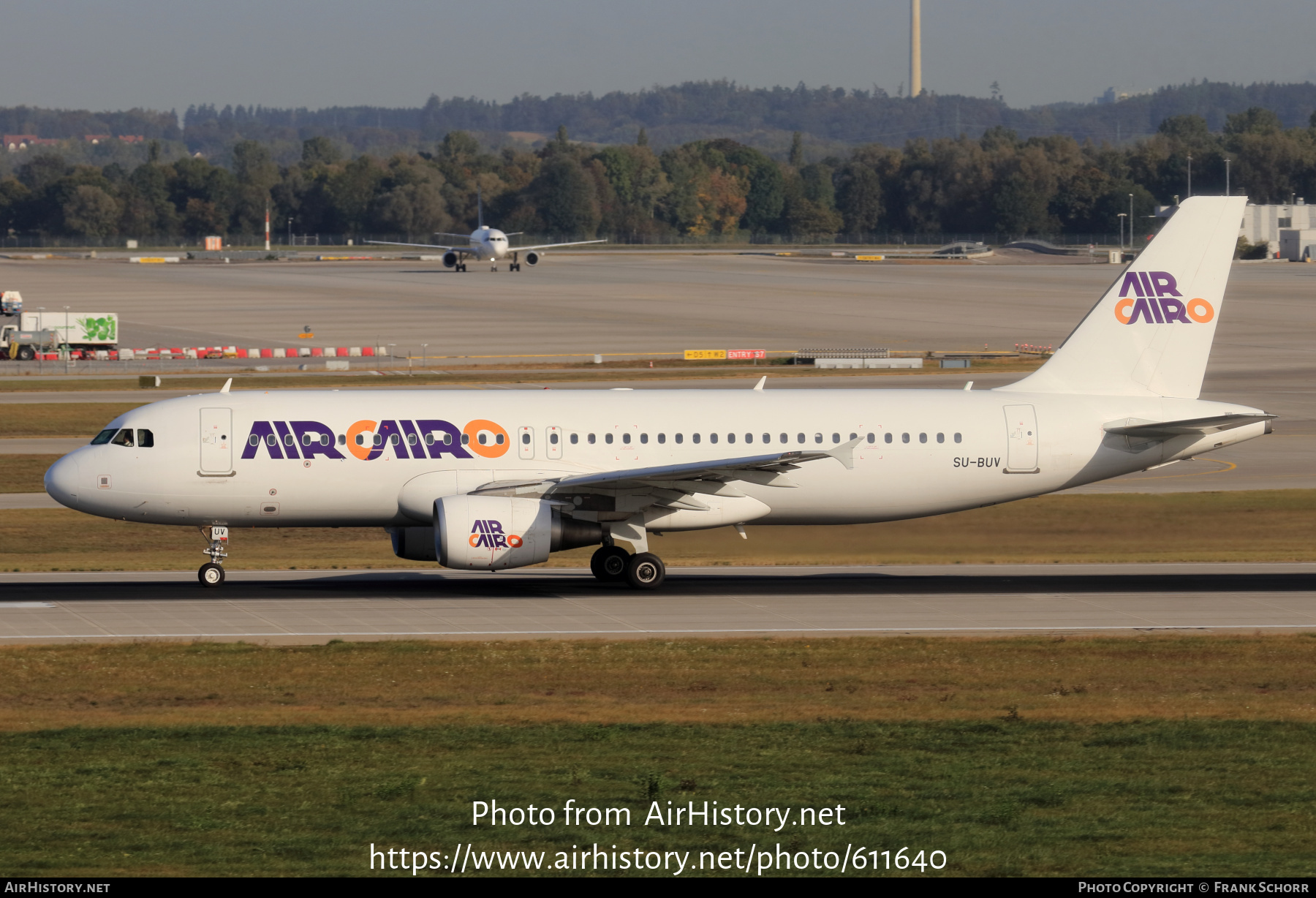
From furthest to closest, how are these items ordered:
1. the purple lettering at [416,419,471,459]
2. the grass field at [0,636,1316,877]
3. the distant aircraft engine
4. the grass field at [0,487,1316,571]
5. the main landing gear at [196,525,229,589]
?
the grass field at [0,487,1316,571] < the main landing gear at [196,525,229,589] < the purple lettering at [416,419,471,459] < the distant aircraft engine < the grass field at [0,636,1316,877]

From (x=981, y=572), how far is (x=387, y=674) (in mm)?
18350

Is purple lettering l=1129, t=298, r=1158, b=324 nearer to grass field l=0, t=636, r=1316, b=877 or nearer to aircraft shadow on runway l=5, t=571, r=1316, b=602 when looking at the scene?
aircraft shadow on runway l=5, t=571, r=1316, b=602

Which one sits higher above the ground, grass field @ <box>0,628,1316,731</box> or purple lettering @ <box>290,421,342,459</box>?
purple lettering @ <box>290,421,342,459</box>

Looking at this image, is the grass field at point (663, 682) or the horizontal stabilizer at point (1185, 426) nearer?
the grass field at point (663, 682)

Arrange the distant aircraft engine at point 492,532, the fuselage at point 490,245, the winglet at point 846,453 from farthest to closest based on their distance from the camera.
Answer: the fuselage at point 490,245 → the winglet at point 846,453 → the distant aircraft engine at point 492,532

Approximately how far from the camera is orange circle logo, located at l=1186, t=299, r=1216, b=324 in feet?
129

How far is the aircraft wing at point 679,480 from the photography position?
3462 centimetres

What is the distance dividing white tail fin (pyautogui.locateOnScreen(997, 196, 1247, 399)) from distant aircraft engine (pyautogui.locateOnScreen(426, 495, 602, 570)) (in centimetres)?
1273

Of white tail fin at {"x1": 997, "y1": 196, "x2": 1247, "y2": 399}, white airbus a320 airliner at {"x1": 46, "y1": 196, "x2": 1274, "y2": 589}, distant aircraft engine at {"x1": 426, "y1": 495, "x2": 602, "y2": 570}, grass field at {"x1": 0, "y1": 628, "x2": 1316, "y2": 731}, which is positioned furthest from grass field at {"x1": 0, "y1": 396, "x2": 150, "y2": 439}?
white tail fin at {"x1": 997, "y1": 196, "x2": 1247, "y2": 399}

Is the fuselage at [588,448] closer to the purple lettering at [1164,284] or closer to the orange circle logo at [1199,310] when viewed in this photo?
the orange circle logo at [1199,310]

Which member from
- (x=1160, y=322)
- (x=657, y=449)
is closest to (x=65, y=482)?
(x=657, y=449)

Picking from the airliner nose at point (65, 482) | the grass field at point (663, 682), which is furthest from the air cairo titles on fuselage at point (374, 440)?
the grass field at point (663, 682)

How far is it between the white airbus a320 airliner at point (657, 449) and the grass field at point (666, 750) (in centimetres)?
634

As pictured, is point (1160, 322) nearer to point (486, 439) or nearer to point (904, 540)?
point (904, 540)
